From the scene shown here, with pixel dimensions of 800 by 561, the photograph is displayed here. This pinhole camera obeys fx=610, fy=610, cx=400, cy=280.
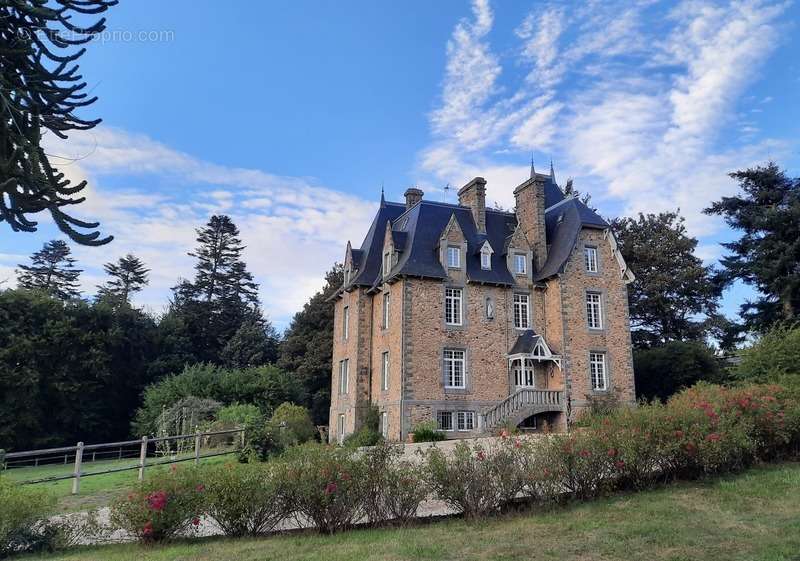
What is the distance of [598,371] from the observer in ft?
93.3

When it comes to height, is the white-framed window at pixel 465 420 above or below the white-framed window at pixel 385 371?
below

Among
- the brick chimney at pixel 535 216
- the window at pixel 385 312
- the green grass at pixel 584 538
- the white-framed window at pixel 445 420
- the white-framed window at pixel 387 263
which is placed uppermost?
the brick chimney at pixel 535 216

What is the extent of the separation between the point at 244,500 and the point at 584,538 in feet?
15.4

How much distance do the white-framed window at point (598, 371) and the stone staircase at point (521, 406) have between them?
7.55 ft

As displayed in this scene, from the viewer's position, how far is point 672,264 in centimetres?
3875

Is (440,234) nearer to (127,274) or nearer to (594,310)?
(594,310)

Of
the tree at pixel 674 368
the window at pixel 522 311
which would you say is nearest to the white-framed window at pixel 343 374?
the window at pixel 522 311

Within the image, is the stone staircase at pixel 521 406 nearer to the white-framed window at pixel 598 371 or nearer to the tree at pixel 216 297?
the white-framed window at pixel 598 371

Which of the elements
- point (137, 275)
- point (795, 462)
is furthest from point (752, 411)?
point (137, 275)

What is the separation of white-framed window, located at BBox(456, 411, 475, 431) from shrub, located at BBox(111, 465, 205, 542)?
18769 millimetres

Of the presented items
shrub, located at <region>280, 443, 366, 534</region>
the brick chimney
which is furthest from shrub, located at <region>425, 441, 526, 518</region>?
the brick chimney

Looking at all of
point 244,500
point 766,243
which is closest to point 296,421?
point 244,500

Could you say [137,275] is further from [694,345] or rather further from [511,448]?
[511,448]

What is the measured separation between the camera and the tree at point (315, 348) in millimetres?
42906
